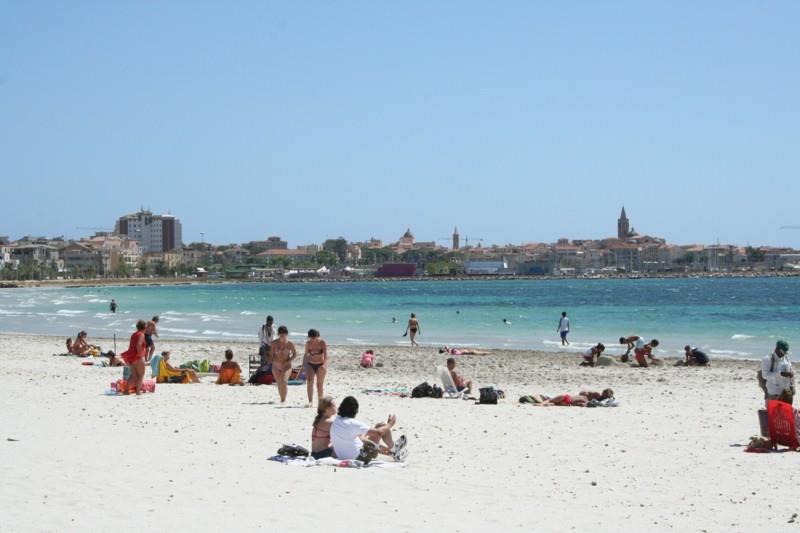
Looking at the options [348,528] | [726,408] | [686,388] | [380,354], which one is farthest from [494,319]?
[348,528]

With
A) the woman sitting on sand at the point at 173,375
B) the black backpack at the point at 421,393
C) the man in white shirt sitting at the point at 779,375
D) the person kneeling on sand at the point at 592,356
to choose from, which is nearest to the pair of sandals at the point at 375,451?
the man in white shirt sitting at the point at 779,375

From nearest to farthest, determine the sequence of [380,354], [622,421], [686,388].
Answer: [622,421]
[686,388]
[380,354]

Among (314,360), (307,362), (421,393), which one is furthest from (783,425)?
(307,362)

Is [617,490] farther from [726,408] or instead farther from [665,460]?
[726,408]

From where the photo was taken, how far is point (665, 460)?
10453mm

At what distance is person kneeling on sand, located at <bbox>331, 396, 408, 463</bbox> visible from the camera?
10281 mm

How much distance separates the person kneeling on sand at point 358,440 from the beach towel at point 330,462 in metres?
0.07

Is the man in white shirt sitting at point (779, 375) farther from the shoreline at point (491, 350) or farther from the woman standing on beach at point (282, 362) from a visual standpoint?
the shoreline at point (491, 350)

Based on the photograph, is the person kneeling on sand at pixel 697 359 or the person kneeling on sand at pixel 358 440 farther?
the person kneeling on sand at pixel 697 359

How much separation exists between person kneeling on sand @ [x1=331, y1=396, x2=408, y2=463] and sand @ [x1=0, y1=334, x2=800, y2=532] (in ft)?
1.02

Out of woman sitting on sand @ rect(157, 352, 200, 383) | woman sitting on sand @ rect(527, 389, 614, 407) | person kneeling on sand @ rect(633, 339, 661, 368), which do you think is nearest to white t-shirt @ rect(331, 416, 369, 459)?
woman sitting on sand @ rect(527, 389, 614, 407)

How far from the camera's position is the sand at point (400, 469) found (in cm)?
791

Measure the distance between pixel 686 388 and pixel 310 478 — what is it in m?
10.7

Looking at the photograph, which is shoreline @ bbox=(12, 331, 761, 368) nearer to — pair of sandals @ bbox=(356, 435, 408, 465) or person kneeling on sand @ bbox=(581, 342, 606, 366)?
person kneeling on sand @ bbox=(581, 342, 606, 366)
